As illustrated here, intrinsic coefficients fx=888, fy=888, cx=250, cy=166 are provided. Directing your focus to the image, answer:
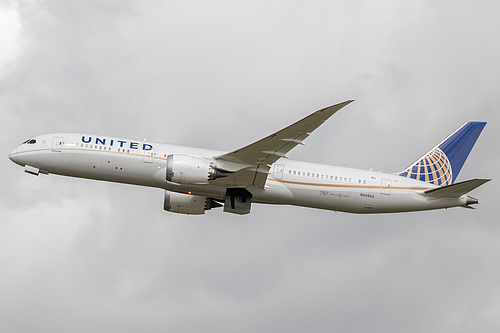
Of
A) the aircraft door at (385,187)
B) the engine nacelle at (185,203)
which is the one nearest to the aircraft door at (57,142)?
the engine nacelle at (185,203)

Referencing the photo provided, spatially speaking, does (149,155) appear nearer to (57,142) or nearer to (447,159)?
(57,142)

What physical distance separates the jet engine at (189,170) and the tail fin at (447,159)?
15.2m

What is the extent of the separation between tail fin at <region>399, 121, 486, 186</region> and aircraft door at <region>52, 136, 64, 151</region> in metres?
24.8

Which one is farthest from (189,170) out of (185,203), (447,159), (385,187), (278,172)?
(447,159)

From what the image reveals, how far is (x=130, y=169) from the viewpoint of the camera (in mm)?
60406

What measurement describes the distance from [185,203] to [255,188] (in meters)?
7.19

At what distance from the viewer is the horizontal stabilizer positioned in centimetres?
5994

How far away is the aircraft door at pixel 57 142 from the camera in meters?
61.3

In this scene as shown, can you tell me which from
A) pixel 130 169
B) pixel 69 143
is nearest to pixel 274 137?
pixel 130 169

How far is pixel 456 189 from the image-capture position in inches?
2437

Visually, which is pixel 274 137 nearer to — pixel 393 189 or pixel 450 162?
pixel 393 189

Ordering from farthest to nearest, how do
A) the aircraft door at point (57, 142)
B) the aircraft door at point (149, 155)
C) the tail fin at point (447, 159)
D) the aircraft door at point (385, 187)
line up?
1. the tail fin at point (447, 159)
2. the aircraft door at point (385, 187)
3. the aircraft door at point (57, 142)
4. the aircraft door at point (149, 155)

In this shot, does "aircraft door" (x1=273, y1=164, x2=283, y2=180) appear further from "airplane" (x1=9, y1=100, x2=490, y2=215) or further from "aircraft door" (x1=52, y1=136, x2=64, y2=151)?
"aircraft door" (x1=52, y1=136, x2=64, y2=151)

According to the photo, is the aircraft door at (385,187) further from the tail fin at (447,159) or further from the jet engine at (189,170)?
the jet engine at (189,170)
